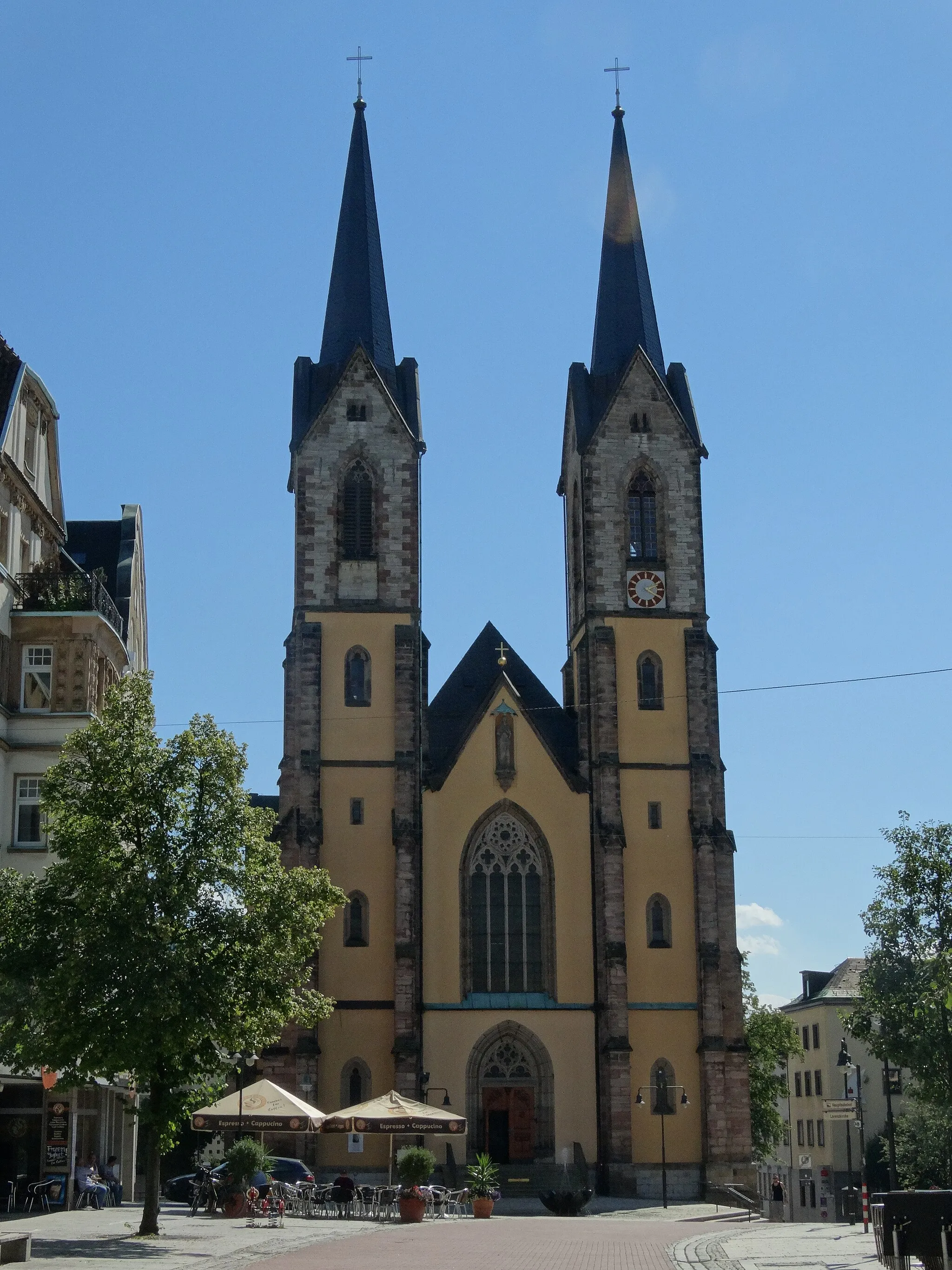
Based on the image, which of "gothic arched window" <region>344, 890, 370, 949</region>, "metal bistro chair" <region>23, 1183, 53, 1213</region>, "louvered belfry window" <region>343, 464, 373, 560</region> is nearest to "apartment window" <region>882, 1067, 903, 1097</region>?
"metal bistro chair" <region>23, 1183, 53, 1213</region>

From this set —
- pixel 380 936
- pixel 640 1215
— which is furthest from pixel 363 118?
pixel 640 1215

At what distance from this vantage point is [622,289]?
58344 mm

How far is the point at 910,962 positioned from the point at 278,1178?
16.5 m

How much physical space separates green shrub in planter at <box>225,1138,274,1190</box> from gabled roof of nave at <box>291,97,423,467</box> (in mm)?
26316

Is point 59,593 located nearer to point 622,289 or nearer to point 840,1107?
point 840,1107

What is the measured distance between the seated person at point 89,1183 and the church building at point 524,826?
10903 mm

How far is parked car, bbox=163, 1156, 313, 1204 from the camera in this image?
41375 mm

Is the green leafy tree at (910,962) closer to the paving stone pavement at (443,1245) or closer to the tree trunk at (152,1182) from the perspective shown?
the paving stone pavement at (443,1245)

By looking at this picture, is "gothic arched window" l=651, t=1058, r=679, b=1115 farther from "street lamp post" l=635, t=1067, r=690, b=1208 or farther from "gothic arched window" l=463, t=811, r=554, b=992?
"gothic arched window" l=463, t=811, r=554, b=992

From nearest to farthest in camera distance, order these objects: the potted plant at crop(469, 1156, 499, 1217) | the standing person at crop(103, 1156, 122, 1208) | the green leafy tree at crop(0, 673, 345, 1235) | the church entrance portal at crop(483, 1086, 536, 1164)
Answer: the green leafy tree at crop(0, 673, 345, 1235), the potted plant at crop(469, 1156, 499, 1217), the standing person at crop(103, 1156, 122, 1208), the church entrance portal at crop(483, 1086, 536, 1164)

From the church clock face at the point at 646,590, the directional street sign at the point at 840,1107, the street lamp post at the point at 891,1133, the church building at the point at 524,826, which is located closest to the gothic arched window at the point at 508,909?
the church building at the point at 524,826

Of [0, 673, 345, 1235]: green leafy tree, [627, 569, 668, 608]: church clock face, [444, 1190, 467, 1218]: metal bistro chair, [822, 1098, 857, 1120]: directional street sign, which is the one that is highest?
[627, 569, 668, 608]: church clock face

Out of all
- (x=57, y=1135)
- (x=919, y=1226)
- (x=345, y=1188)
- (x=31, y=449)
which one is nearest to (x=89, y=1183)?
(x=57, y=1135)

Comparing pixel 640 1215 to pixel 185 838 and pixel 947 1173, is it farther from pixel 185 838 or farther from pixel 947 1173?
pixel 185 838
